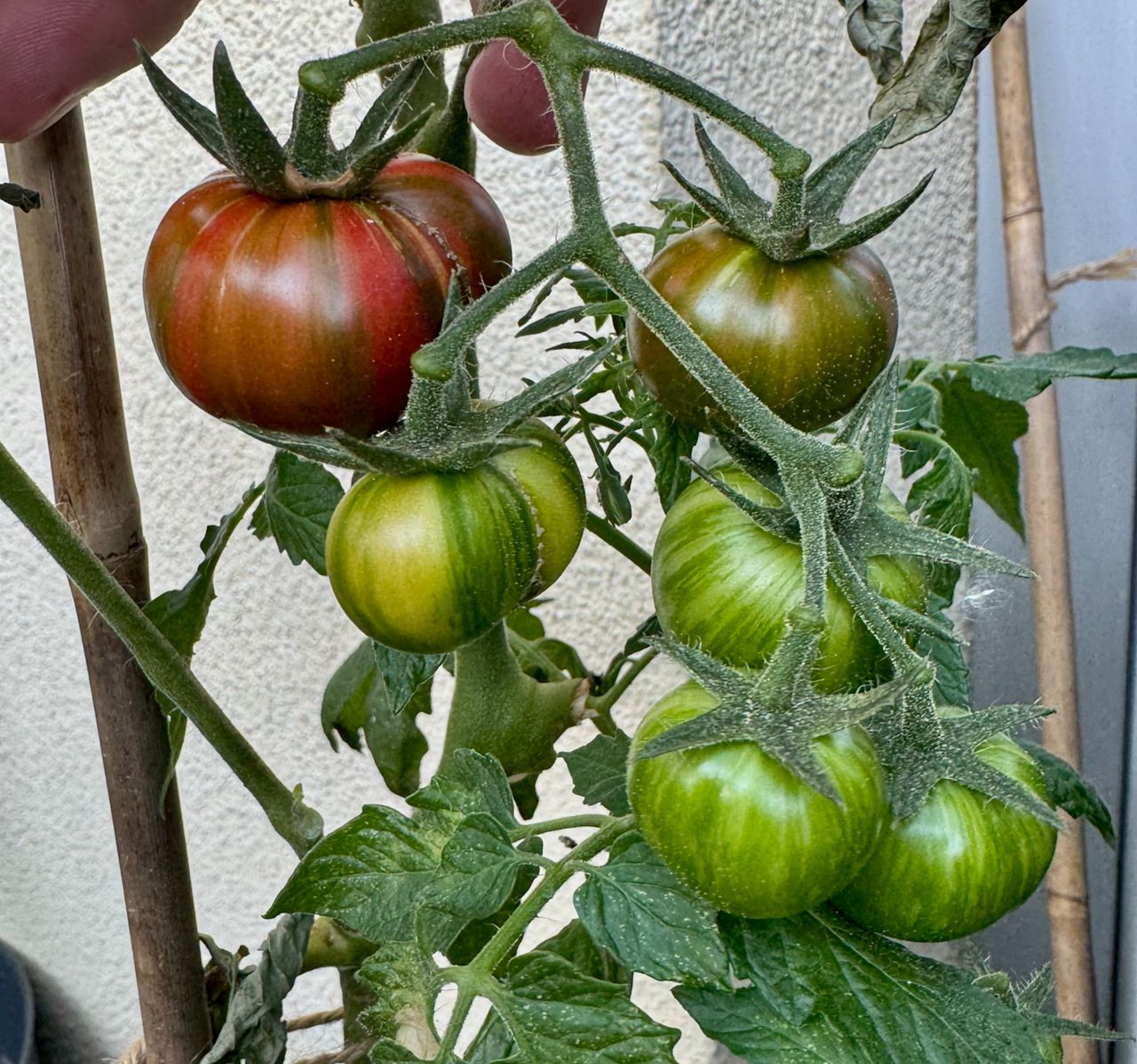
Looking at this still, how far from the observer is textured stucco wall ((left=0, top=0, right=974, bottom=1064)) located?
87 centimetres

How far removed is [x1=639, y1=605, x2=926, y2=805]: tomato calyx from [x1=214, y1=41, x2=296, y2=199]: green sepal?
0.18 meters

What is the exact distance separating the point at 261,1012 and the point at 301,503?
0.24 m

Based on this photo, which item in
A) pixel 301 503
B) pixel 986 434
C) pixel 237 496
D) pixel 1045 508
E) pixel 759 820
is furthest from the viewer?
pixel 237 496

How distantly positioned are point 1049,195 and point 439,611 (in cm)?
89

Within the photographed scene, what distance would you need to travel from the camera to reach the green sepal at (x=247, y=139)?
1.00ft

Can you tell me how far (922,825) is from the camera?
312 mm

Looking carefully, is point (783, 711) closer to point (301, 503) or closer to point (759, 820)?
point (759, 820)

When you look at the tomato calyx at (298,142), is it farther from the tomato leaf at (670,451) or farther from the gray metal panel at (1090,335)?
the gray metal panel at (1090,335)

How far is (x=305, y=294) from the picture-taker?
320mm

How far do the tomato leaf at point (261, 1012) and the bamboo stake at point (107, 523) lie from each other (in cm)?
3

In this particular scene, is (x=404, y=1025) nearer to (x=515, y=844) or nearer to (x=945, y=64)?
(x=515, y=844)

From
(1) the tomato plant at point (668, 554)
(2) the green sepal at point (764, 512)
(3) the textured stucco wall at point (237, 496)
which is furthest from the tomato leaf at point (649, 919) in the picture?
(3) the textured stucco wall at point (237, 496)

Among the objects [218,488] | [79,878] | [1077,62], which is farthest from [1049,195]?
[79,878]

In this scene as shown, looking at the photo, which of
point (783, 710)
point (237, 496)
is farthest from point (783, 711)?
point (237, 496)
